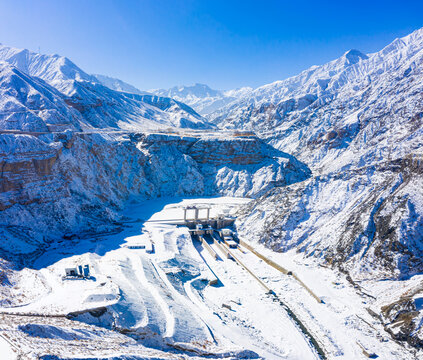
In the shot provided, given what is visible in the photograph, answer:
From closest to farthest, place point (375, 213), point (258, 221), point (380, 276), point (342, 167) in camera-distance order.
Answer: point (380, 276), point (375, 213), point (258, 221), point (342, 167)

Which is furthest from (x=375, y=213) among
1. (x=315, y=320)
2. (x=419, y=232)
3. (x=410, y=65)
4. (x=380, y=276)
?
(x=410, y=65)

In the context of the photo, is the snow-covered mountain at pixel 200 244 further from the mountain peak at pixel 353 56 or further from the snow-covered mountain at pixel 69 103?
the mountain peak at pixel 353 56

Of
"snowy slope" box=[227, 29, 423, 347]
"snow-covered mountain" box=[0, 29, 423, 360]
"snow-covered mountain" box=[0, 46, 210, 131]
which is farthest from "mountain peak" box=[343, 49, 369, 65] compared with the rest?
"snow-covered mountain" box=[0, 29, 423, 360]

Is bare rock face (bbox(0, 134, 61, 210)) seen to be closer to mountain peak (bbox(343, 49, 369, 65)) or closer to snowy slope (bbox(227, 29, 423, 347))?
snowy slope (bbox(227, 29, 423, 347))

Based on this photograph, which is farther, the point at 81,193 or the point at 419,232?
the point at 81,193

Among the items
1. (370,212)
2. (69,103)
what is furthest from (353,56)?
(370,212)

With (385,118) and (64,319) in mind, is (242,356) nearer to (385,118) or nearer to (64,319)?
(64,319)
